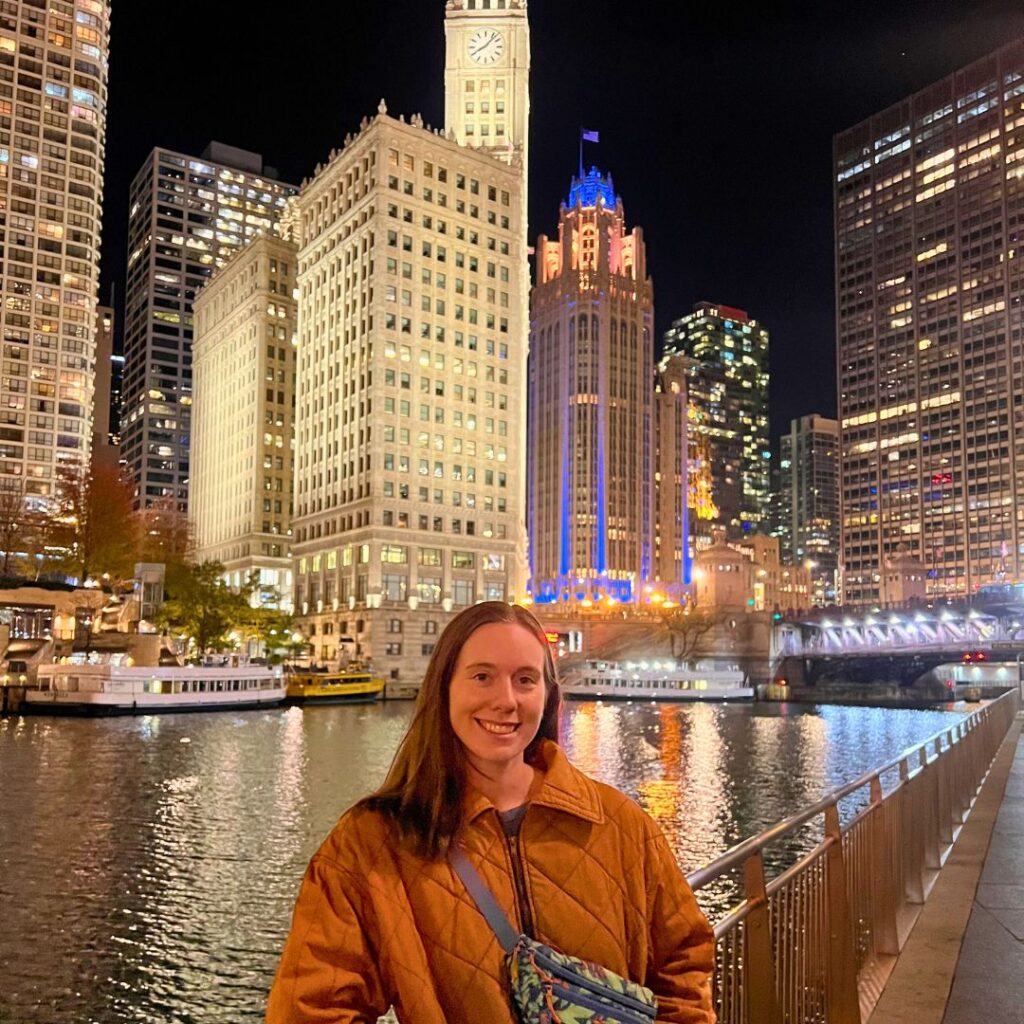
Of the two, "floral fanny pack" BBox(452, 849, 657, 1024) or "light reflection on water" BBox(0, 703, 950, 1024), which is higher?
"floral fanny pack" BBox(452, 849, 657, 1024)

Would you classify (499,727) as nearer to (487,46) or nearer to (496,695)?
(496,695)

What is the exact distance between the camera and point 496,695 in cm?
393

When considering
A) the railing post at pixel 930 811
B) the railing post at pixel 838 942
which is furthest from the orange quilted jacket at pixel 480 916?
the railing post at pixel 930 811

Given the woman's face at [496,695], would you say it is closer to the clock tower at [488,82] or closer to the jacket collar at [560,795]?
the jacket collar at [560,795]

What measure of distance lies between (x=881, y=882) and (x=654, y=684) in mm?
99351

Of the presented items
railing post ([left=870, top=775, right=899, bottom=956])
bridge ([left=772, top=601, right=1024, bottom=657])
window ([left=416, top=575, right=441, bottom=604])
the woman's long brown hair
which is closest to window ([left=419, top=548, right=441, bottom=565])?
window ([left=416, top=575, right=441, bottom=604])

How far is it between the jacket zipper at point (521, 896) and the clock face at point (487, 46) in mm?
148374

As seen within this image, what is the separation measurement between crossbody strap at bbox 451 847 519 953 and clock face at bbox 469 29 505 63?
148 m

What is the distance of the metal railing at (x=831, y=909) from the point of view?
5.55 meters

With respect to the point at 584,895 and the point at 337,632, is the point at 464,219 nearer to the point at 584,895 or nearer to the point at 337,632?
the point at 337,632

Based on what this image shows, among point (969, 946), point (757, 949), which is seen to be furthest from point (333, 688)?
point (757, 949)

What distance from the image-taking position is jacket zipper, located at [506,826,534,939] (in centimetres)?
359

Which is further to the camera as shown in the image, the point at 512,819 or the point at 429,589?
the point at 429,589

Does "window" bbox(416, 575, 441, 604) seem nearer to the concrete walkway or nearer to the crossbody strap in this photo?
the concrete walkway
